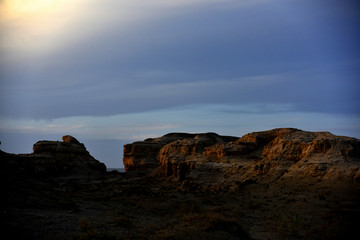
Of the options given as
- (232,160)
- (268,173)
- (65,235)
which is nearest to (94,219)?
(65,235)

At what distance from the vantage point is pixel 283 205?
1068 inches

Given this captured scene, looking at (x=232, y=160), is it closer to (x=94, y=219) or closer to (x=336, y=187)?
(x=336, y=187)

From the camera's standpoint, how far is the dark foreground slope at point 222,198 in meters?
17.7

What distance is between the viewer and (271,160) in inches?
1549

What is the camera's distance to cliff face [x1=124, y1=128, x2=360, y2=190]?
32.6 m

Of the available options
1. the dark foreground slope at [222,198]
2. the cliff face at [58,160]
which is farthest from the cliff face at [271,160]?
the cliff face at [58,160]

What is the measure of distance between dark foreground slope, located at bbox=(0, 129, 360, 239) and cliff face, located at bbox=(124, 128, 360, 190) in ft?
0.36

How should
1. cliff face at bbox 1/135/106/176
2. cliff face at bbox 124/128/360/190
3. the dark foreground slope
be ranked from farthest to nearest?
1. cliff face at bbox 1/135/106/176
2. cliff face at bbox 124/128/360/190
3. the dark foreground slope

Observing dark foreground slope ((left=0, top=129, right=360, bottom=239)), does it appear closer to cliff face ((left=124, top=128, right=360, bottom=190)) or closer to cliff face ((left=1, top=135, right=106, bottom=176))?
cliff face ((left=124, top=128, right=360, bottom=190))

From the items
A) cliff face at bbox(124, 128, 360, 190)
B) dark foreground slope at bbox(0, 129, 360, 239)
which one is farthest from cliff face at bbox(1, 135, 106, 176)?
cliff face at bbox(124, 128, 360, 190)

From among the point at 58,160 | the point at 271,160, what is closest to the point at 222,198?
the point at 271,160

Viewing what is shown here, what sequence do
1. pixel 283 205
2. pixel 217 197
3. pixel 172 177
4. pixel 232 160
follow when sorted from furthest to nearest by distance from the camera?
pixel 172 177, pixel 232 160, pixel 217 197, pixel 283 205

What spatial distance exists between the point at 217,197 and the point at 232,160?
12884 millimetres

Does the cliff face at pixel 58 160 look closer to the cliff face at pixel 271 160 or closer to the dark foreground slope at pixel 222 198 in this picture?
the dark foreground slope at pixel 222 198
